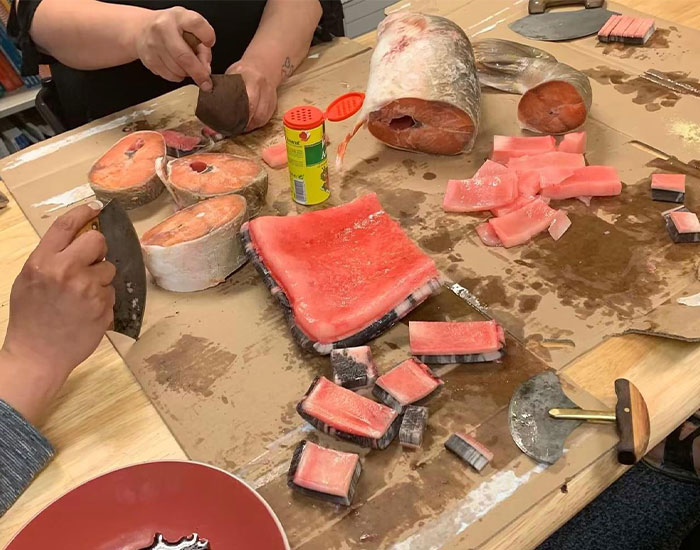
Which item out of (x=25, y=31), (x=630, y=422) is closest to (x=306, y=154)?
(x=630, y=422)

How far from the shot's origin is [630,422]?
3.57ft

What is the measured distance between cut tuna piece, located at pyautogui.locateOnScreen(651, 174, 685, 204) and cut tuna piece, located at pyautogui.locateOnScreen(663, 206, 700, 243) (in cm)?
7

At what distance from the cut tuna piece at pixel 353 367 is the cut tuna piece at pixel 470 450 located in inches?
7.6

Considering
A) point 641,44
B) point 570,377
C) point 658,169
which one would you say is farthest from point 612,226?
point 641,44

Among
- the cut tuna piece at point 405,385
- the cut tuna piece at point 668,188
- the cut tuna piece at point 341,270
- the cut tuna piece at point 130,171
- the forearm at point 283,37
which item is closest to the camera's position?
the cut tuna piece at point 405,385

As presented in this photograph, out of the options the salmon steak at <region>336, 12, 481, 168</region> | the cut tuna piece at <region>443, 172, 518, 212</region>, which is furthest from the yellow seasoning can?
the cut tuna piece at <region>443, 172, 518, 212</region>

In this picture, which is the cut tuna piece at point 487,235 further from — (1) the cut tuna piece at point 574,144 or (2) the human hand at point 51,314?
(2) the human hand at point 51,314

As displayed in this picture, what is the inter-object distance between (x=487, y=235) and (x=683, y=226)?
0.42 meters

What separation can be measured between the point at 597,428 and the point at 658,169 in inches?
32.4

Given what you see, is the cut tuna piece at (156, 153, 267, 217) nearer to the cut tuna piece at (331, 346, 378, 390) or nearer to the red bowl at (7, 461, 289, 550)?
the cut tuna piece at (331, 346, 378, 390)

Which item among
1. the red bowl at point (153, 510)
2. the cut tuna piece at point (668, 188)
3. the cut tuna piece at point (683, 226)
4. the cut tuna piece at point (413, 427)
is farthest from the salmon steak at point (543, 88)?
the red bowl at point (153, 510)

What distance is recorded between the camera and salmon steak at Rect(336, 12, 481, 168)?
68.4 inches

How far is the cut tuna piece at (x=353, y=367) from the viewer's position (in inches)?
48.2

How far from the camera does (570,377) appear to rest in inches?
47.9
